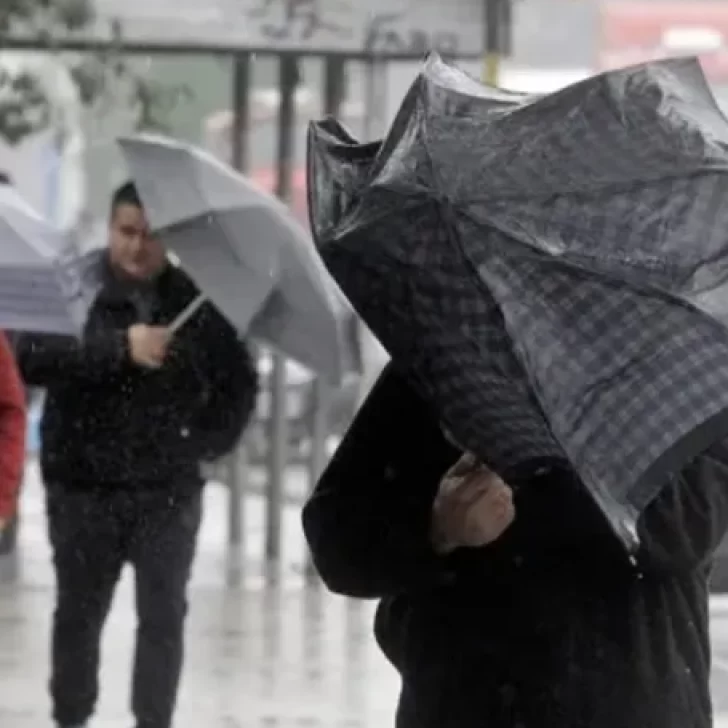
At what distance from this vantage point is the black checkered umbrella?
134 inches

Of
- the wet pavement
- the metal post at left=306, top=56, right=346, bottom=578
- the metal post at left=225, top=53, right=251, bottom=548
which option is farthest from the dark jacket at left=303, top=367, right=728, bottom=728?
the metal post at left=225, top=53, right=251, bottom=548

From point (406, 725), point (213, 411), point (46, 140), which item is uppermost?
point (406, 725)

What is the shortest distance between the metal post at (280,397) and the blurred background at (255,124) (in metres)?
0.01

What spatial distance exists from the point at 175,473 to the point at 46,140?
25.8 feet

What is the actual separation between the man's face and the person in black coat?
0.03 m

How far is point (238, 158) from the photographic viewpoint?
1430 centimetres

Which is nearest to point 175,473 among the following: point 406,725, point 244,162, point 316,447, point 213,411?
point 213,411

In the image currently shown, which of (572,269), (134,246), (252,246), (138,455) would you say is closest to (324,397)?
(252,246)

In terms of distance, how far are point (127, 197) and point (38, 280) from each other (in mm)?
577

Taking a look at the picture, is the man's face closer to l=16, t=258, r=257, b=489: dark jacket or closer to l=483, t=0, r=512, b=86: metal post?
l=16, t=258, r=257, b=489: dark jacket

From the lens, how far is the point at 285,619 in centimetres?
1091

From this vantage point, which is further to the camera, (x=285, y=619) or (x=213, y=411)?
(x=285, y=619)

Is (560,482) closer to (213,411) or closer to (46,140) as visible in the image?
(213,411)

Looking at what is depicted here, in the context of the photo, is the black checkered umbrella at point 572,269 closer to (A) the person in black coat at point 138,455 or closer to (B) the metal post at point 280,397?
(A) the person in black coat at point 138,455
